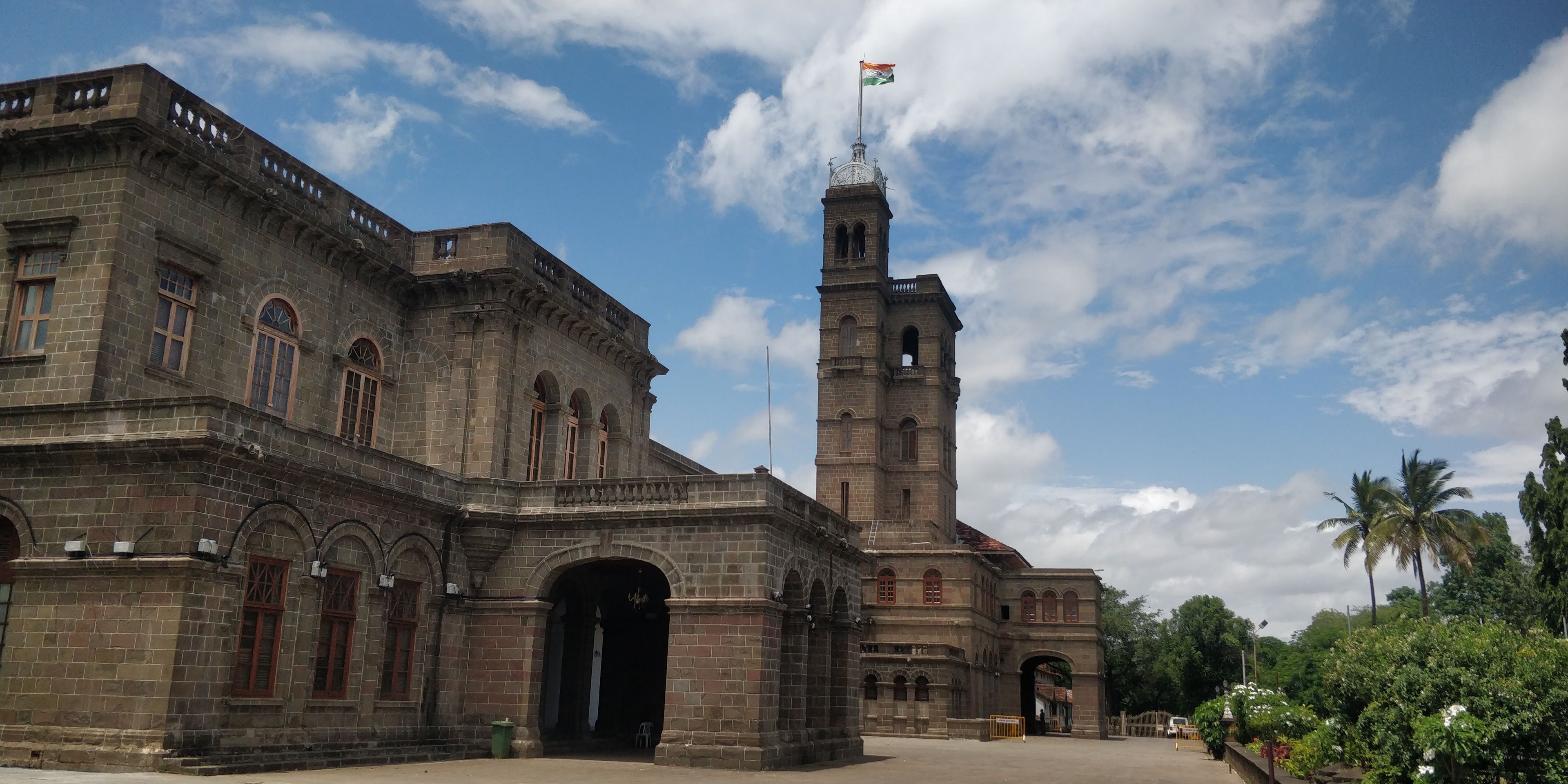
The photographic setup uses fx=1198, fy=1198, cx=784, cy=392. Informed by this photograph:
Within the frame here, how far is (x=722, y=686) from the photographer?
21547 mm

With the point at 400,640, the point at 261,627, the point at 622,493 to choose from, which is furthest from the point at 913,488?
the point at 261,627

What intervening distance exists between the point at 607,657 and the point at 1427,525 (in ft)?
118

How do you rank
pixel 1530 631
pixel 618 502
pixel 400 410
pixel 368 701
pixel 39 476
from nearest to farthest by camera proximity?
1. pixel 1530 631
2. pixel 39 476
3. pixel 368 701
4. pixel 618 502
5. pixel 400 410

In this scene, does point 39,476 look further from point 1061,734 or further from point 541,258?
point 1061,734

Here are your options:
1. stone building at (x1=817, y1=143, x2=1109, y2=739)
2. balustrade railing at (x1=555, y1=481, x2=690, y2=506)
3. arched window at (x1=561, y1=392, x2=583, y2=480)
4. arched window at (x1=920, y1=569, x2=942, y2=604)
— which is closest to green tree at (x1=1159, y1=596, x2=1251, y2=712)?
stone building at (x1=817, y1=143, x2=1109, y2=739)

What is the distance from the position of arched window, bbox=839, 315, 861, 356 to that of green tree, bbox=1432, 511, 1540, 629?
106 feet

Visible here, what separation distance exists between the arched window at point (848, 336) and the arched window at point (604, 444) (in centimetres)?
3054

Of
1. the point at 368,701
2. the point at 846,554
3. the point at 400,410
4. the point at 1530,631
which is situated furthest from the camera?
the point at 846,554

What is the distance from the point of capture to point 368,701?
2075 centimetres

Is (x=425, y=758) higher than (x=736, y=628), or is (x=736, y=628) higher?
(x=736, y=628)

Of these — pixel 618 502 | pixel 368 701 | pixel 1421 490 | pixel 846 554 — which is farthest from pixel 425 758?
pixel 1421 490

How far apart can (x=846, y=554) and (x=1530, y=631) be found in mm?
14260

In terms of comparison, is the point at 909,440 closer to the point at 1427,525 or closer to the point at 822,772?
the point at 1427,525

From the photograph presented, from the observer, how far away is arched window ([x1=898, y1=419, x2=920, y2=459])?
60.4 meters
